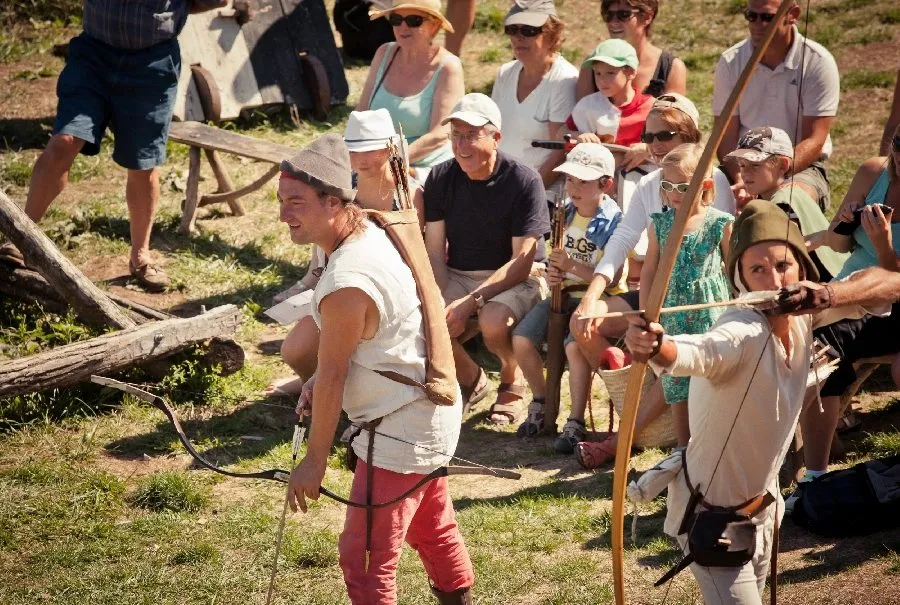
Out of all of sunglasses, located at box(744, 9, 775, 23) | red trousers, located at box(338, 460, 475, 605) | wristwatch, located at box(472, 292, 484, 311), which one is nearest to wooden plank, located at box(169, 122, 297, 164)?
wristwatch, located at box(472, 292, 484, 311)

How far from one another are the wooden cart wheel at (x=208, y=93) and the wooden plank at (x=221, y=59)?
0.05 m

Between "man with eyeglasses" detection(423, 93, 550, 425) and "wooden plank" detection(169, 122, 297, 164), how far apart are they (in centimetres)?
213

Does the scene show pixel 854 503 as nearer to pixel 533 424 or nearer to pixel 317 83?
pixel 533 424

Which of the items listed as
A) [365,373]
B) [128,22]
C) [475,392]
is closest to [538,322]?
[475,392]

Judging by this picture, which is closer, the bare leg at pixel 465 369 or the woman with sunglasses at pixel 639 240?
the woman with sunglasses at pixel 639 240

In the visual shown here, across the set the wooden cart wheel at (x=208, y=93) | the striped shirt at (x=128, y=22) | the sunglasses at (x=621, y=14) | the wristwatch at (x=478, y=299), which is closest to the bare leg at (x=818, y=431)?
the wristwatch at (x=478, y=299)

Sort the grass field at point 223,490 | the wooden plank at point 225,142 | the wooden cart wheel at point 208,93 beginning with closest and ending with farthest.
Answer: the grass field at point 223,490 < the wooden plank at point 225,142 < the wooden cart wheel at point 208,93

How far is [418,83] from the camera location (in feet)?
24.1

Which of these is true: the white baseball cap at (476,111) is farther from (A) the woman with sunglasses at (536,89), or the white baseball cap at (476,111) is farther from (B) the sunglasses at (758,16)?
(B) the sunglasses at (758,16)

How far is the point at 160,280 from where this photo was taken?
7.52 meters

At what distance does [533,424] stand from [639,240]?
117 centimetres

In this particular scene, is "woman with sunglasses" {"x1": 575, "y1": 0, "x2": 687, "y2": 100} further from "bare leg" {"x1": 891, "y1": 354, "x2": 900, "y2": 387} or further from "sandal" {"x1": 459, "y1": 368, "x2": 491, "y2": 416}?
"bare leg" {"x1": 891, "y1": 354, "x2": 900, "y2": 387}

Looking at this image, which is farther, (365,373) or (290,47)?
(290,47)

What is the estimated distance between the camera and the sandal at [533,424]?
6.08 m
